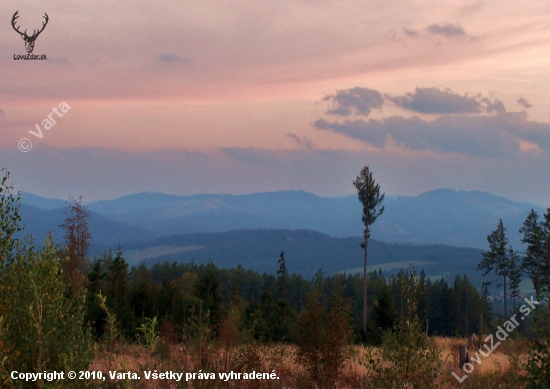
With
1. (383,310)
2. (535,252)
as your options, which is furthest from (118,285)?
(535,252)

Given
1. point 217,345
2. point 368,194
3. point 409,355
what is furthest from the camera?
point 368,194

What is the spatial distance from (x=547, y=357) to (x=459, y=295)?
85.2m

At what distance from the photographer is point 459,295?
286ft

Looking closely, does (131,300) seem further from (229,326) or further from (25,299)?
(25,299)

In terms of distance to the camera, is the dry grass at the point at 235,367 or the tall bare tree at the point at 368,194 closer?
the dry grass at the point at 235,367

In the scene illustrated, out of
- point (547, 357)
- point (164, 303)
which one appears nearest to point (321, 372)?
point (547, 357)

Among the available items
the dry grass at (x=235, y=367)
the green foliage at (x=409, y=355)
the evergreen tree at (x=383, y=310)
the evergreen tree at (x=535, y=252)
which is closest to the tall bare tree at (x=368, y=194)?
the evergreen tree at (x=383, y=310)

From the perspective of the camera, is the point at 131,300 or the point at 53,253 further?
the point at 131,300

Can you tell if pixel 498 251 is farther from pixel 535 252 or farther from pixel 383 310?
pixel 383 310

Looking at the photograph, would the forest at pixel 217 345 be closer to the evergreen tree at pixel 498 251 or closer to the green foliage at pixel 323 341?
the green foliage at pixel 323 341

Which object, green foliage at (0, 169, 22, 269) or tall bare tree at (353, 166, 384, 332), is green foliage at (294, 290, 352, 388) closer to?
green foliage at (0, 169, 22, 269)

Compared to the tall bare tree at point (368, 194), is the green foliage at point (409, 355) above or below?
below

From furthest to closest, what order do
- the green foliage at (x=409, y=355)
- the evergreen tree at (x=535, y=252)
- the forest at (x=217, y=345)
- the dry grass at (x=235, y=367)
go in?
the evergreen tree at (x=535, y=252)
the dry grass at (x=235, y=367)
the green foliage at (x=409, y=355)
the forest at (x=217, y=345)

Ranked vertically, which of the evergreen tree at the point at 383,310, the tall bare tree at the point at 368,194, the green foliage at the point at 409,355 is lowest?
the evergreen tree at the point at 383,310
